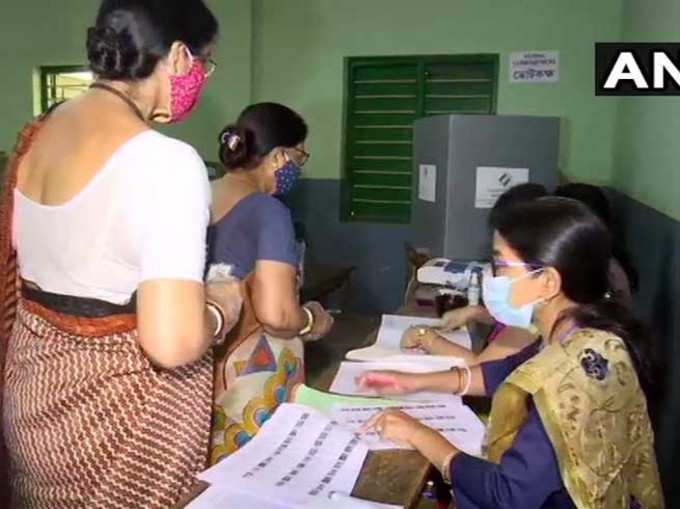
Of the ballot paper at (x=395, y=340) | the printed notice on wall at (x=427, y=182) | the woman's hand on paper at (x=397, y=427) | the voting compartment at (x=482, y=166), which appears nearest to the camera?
the woman's hand on paper at (x=397, y=427)

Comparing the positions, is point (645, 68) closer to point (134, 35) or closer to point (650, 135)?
point (650, 135)

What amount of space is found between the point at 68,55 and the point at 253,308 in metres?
3.85

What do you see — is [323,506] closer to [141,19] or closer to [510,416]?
[510,416]

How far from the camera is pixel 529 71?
4.05 m

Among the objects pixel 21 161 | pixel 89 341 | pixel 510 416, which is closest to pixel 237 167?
pixel 21 161

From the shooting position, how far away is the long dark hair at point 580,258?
1.15 metres

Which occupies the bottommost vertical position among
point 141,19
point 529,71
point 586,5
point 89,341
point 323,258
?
point 323,258

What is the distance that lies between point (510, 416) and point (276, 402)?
1.93 feet

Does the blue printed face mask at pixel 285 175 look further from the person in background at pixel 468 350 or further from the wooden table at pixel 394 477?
the wooden table at pixel 394 477

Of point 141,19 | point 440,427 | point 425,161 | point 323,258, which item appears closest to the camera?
point 141,19

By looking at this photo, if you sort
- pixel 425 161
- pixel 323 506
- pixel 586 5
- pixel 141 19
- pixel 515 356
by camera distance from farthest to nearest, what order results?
pixel 586 5, pixel 425 161, pixel 515 356, pixel 141 19, pixel 323 506

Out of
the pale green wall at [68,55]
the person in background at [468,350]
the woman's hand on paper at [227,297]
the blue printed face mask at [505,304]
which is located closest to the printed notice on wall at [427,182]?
the person in background at [468,350]

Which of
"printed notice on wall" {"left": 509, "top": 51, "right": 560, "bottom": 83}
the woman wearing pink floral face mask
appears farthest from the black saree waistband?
"printed notice on wall" {"left": 509, "top": 51, "right": 560, "bottom": 83}

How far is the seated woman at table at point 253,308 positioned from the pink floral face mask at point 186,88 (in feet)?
1.55
